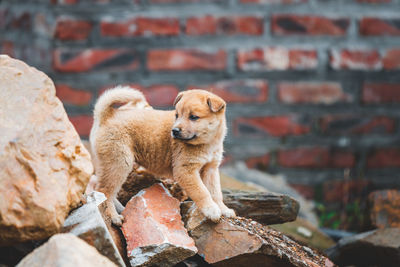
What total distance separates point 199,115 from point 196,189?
341 millimetres

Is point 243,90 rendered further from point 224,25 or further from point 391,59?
point 391,59

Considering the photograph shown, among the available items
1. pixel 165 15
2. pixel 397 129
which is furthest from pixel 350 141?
pixel 165 15

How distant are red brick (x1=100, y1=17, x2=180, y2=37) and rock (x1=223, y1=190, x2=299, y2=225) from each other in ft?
3.94

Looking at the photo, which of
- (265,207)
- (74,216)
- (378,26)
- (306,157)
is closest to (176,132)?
(265,207)

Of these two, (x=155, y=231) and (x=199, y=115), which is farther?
(x=199, y=115)

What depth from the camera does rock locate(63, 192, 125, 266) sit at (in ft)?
4.34

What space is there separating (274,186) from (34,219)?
170 cm

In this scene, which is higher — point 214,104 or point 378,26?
point 378,26

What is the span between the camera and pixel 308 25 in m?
2.70

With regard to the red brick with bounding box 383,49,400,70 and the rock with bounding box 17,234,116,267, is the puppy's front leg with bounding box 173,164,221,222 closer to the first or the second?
the rock with bounding box 17,234,116,267

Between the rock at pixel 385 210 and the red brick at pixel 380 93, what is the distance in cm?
63

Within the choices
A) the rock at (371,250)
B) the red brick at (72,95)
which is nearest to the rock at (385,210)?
the rock at (371,250)

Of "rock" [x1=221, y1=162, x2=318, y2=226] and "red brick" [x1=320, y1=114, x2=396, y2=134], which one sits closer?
"rock" [x1=221, y1=162, x2=318, y2=226]

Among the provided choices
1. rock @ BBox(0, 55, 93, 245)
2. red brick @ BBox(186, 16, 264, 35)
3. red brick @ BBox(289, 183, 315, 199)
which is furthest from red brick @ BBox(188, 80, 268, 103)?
rock @ BBox(0, 55, 93, 245)
